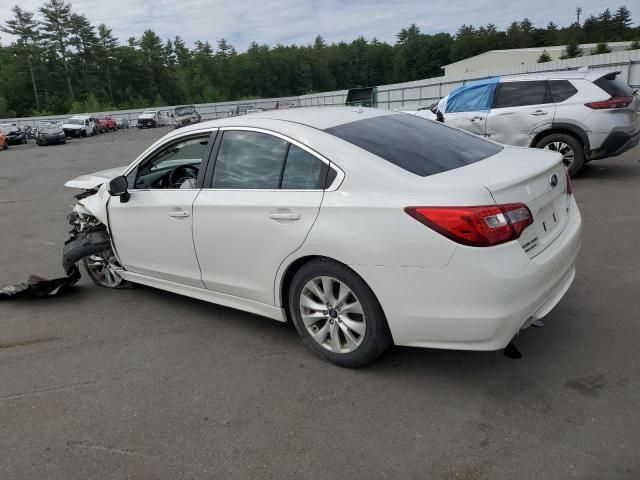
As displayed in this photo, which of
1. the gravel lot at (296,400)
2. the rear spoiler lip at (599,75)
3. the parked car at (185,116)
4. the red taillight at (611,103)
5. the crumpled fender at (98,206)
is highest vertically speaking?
the rear spoiler lip at (599,75)

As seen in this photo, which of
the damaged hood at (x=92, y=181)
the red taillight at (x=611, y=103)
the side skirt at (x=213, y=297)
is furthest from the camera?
the red taillight at (x=611, y=103)

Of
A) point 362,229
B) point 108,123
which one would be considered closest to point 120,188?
point 362,229

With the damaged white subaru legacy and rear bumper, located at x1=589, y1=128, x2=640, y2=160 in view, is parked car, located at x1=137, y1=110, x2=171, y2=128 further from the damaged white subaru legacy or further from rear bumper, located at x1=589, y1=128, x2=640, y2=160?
the damaged white subaru legacy

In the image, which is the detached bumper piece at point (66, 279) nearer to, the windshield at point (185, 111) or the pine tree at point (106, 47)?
the windshield at point (185, 111)

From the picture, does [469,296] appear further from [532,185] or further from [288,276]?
[288,276]

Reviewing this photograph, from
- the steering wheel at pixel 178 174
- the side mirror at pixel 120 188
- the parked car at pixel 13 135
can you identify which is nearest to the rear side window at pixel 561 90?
the steering wheel at pixel 178 174

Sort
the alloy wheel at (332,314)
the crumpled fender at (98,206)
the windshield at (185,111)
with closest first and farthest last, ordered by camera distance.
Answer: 1. the alloy wheel at (332,314)
2. the crumpled fender at (98,206)
3. the windshield at (185,111)

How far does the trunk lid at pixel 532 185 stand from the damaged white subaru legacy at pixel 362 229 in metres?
0.01

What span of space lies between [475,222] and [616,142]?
6706 millimetres

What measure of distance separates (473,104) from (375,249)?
751 centimetres

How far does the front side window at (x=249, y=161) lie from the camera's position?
3531 mm

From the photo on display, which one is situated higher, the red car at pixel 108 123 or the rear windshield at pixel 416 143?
the rear windshield at pixel 416 143

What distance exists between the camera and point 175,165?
197 inches

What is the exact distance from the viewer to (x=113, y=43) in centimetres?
9244
